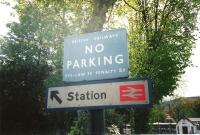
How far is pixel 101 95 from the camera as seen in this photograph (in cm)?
506

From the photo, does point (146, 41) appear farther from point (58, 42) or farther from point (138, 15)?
point (58, 42)

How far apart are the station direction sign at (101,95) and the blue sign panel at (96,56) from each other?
5.2 inches

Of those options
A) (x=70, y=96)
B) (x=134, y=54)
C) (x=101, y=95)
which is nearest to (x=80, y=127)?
(x=70, y=96)

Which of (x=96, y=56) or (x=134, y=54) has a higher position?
(x=134, y=54)

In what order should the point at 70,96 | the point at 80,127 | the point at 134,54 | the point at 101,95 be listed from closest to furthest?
the point at 101,95
the point at 70,96
the point at 80,127
the point at 134,54

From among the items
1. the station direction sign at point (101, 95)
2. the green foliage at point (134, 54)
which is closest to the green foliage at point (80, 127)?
the station direction sign at point (101, 95)

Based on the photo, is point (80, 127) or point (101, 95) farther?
point (80, 127)

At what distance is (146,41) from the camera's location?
29.6 metres

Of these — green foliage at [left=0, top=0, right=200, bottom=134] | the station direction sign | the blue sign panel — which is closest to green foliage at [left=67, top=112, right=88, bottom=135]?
the station direction sign

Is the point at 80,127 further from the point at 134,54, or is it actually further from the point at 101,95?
the point at 134,54

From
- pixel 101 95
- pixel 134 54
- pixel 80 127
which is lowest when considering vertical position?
pixel 80 127

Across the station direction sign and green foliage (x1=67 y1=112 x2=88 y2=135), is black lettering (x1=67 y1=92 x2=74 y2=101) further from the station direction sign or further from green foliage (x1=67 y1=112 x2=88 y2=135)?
green foliage (x1=67 y1=112 x2=88 y2=135)

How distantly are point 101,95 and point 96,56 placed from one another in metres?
0.59

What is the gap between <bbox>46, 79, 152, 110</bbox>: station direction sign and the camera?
187 inches
